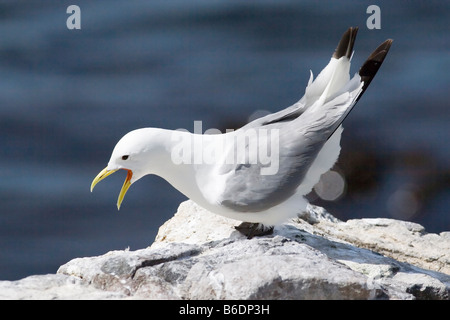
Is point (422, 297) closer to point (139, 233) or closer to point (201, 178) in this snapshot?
point (201, 178)

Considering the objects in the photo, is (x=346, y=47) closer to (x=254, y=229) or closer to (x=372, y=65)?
(x=372, y=65)

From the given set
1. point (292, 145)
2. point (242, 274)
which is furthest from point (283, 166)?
point (242, 274)

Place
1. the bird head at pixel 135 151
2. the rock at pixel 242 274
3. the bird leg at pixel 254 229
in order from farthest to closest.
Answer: the bird leg at pixel 254 229
the bird head at pixel 135 151
the rock at pixel 242 274

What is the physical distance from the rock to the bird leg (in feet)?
0.21

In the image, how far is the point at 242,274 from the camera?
3.58 m

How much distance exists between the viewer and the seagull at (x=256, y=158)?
4.80 metres

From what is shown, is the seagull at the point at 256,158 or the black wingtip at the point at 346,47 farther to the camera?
the black wingtip at the point at 346,47

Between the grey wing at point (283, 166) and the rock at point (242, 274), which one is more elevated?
the grey wing at point (283, 166)

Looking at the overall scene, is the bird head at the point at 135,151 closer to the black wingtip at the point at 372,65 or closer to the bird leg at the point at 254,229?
the bird leg at the point at 254,229

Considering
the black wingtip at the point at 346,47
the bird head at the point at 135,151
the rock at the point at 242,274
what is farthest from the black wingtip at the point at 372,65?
the bird head at the point at 135,151

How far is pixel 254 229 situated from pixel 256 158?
0.51 m

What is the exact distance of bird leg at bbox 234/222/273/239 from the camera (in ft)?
16.4

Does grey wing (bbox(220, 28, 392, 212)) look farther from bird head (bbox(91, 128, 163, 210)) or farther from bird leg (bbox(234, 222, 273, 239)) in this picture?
bird head (bbox(91, 128, 163, 210))

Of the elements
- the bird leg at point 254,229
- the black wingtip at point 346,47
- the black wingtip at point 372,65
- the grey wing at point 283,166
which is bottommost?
the bird leg at point 254,229
